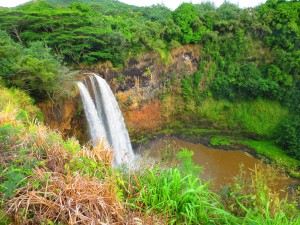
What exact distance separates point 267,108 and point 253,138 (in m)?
2.48

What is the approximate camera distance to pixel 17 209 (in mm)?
2271

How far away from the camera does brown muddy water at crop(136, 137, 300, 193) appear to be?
12367 millimetres

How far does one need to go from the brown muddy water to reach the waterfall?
1.37 meters

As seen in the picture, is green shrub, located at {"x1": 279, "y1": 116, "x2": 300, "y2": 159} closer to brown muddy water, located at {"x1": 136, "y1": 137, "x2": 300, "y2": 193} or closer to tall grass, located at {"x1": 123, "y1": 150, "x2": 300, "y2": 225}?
brown muddy water, located at {"x1": 136, "y1": 137, "x2": 300, "y2": 193}

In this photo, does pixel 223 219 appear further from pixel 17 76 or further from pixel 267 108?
pixel 267 108

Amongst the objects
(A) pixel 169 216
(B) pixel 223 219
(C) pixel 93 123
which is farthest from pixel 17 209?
(C) pixel 93 123

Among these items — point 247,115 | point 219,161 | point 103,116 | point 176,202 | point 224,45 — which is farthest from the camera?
point 224,45

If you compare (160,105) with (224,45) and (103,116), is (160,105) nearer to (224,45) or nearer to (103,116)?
(103,116)

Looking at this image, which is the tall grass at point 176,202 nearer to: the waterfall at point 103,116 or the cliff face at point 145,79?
the waterfall at point 103,116

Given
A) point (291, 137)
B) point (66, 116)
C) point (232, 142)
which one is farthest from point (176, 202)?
point (291, 137)

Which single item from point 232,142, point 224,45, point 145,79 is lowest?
point 232,142

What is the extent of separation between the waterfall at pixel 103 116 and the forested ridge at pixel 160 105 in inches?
41.6

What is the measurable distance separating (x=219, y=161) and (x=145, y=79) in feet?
22.4

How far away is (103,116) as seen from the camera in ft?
37.3
